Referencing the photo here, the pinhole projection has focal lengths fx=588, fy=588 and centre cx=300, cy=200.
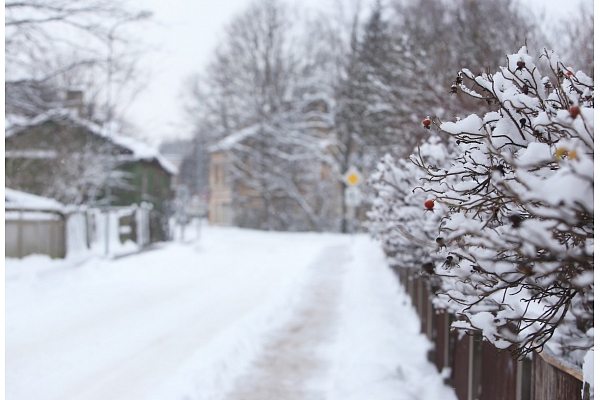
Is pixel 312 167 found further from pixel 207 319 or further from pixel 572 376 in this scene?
pixel 572 376

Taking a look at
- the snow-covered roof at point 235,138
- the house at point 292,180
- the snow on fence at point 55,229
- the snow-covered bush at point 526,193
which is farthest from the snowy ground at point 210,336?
the snow-covered roof at point 235,138

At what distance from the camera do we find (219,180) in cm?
5506

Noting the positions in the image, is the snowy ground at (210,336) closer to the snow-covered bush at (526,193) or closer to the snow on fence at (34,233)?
the snow on fence at (34,233)

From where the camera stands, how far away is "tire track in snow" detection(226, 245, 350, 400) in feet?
18.6

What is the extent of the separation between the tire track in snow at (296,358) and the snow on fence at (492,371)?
4.14 feet

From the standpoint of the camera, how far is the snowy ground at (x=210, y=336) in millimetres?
5684

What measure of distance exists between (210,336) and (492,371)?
494 centimetres

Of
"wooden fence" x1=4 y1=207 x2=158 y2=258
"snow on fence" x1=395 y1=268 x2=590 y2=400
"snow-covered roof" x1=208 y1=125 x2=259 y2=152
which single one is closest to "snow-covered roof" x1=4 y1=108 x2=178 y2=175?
"wooden fence" x1=4 y1=207 x2=158 y2=258

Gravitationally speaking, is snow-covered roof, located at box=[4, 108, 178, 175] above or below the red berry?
above

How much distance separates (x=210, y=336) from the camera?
805cm

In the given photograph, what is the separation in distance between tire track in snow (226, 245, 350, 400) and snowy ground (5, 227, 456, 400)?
0.02 metres

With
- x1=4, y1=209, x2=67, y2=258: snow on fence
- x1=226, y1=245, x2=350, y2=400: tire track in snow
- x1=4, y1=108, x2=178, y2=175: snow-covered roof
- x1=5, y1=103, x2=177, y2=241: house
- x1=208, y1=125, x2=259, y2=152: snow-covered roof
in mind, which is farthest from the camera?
x1=208, y1=125, x2=259, y2=152: snow-covered roof

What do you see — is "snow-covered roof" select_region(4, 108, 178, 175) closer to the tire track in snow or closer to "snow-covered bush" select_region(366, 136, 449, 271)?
the tire track in snow

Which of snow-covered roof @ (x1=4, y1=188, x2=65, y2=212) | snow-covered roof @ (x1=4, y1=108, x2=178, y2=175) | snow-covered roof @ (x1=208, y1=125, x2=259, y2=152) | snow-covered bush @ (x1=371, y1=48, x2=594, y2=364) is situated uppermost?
snow-covered roof @ (x1=208, y1=125, x2=259, y2=152)
